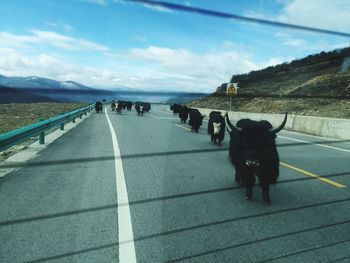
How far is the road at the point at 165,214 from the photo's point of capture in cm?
436

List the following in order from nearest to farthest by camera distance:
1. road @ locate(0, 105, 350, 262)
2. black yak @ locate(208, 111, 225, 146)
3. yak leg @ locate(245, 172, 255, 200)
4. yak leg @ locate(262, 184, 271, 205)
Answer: road @ locate(0, 105, 350, 262) → yak leg @ locate(262, 184, 271, 205) → yak leg @ locate(245, 172, 255, 200) → black yak @ locate(208, 111, 225, 146)

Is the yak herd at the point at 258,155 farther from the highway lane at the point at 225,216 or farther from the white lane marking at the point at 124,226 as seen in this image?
the white lane marking at the point at 124,226

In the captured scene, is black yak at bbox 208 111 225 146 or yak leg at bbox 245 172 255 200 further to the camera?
black yak at bbox 208 111 225 146

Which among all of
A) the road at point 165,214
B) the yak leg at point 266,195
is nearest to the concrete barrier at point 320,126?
the road at point 165,214

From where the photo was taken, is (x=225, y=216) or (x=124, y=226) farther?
(x=225, y=216)

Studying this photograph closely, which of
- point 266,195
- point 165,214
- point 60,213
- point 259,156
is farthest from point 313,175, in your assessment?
point 60,213

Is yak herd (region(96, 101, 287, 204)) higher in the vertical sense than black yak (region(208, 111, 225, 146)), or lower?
higher

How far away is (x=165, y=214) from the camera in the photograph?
222 inches

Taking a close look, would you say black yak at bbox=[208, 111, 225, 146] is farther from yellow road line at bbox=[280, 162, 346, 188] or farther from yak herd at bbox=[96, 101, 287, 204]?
Answer: yak herd at bbox=[96, 101, 287, 204]

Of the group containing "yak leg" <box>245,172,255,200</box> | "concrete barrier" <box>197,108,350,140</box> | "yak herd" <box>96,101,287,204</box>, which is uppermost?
"yak herd" <box>96,101,287,204</box>

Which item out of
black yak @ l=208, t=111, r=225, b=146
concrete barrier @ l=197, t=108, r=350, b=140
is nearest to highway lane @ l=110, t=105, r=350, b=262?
black yak @ l=208, t=111, r=225, b=146

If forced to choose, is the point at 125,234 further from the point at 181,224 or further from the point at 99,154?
the point at 99,154

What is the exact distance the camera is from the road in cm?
436

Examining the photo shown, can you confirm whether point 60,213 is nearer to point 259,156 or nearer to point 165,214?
point 165,214
